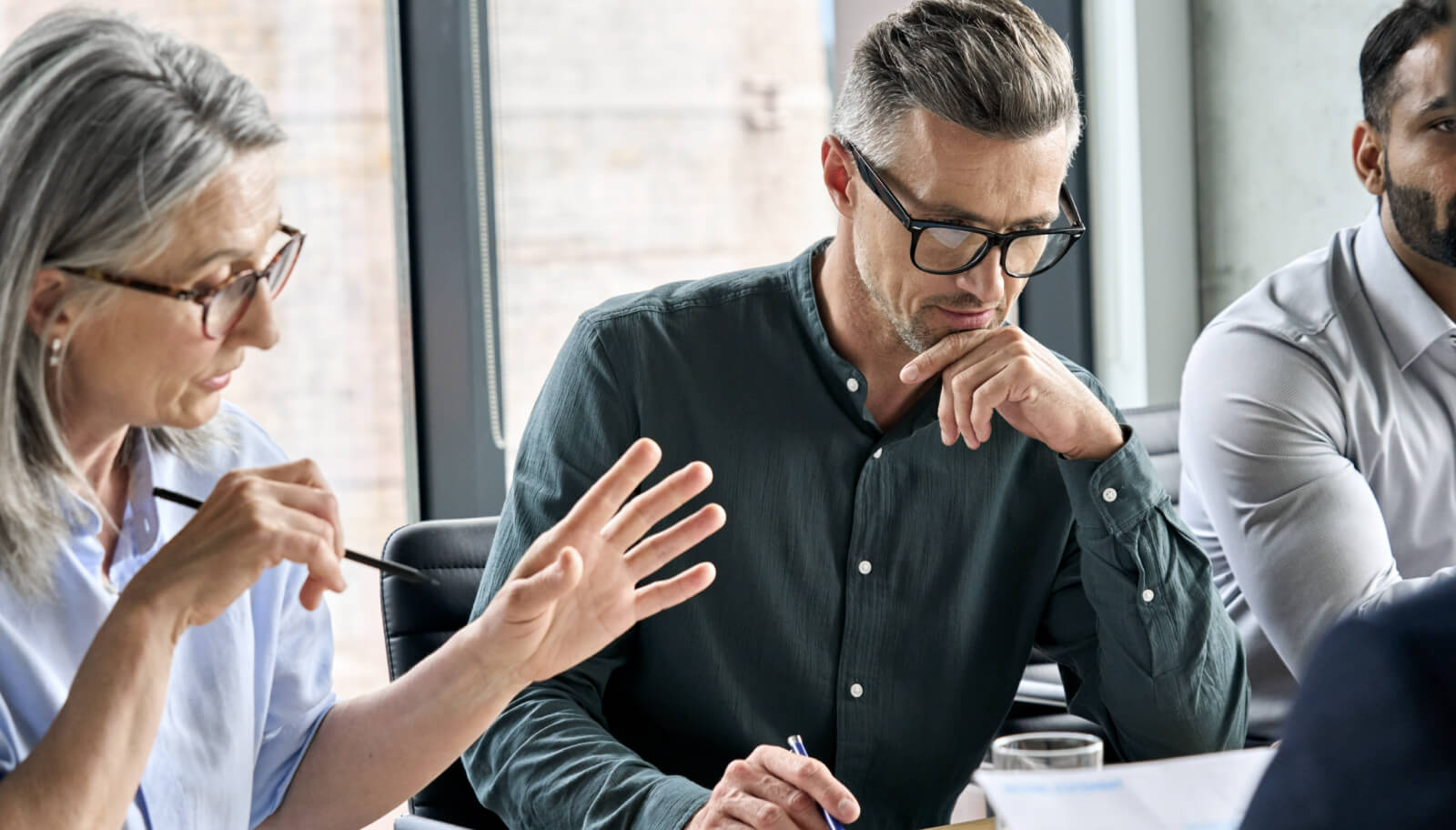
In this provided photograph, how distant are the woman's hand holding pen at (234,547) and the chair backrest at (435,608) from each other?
47cm

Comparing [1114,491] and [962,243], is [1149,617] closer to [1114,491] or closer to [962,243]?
[1114,491]

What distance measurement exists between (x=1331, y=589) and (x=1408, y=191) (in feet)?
1.84

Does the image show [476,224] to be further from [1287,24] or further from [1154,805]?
[1154,805]

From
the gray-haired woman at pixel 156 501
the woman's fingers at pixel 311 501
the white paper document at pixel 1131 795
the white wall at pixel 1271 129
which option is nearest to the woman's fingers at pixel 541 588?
the gray-haired woman at pixel 156 501

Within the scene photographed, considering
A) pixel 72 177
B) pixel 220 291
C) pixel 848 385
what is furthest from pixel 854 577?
pixel 72 177

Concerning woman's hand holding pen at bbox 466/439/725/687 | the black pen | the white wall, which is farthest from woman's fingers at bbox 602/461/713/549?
the white wall

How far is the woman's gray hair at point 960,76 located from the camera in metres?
1.49

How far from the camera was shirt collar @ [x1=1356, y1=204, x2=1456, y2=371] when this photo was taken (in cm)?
183

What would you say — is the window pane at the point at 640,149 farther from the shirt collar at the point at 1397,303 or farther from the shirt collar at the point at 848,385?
the shirt collar at the point at 1397,303

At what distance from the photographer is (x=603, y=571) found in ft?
4.18

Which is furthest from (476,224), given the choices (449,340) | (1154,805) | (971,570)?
(1154,805)

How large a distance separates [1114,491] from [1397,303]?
0.64 metres

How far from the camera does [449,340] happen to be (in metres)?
2.82

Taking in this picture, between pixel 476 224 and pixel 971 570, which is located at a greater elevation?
pixel 476 224
